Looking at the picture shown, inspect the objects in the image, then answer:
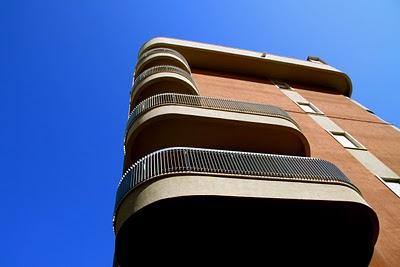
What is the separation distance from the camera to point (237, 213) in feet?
21.8

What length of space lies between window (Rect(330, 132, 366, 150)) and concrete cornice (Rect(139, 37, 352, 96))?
7463mm

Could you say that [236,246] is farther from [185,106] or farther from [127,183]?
[185,106]

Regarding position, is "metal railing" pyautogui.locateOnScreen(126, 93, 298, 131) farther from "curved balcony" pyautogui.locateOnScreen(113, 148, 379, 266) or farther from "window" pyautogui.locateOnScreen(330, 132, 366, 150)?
"window" pyautogui.locateOnScreen(330, 132, 366, 150)

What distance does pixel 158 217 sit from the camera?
20.9 feet

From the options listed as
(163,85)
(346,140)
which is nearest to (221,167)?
(163,85)

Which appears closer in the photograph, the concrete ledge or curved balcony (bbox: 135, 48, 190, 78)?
the concrete ledge

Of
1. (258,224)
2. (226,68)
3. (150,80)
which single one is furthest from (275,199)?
(226,68)

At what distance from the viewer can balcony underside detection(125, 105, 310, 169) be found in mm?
9906

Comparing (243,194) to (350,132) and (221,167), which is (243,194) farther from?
(350,132)

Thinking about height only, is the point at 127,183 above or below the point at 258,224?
above

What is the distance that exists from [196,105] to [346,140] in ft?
22.0

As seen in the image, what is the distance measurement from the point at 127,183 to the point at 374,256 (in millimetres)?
5736

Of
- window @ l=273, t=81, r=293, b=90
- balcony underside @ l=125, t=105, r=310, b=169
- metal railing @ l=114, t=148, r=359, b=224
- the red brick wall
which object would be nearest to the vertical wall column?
the red brick wall

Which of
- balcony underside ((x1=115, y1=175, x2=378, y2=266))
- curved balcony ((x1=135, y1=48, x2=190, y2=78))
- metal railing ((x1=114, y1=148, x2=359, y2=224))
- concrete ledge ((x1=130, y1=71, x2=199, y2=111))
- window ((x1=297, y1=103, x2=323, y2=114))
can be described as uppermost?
curved balcony ((x1=135, y1=48, x2=190, y2=78))
